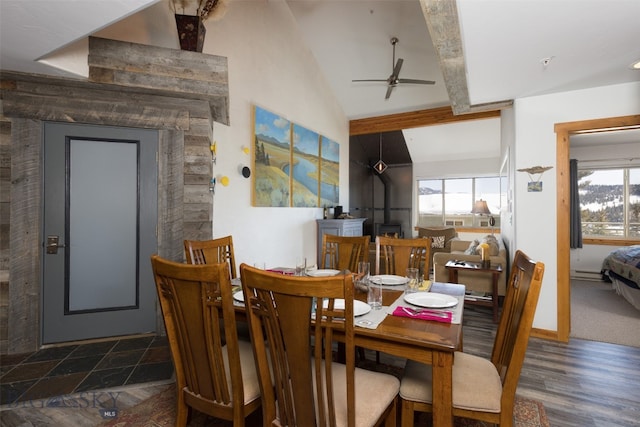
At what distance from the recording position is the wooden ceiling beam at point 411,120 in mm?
5492

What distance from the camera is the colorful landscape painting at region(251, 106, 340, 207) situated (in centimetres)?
403

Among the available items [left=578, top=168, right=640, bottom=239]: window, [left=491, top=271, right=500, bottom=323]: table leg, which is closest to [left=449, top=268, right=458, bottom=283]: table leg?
[left=491, top=271, right=500, bottom=323]: table leg

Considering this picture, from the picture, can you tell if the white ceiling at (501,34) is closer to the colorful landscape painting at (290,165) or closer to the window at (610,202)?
the colorful landscape painting at (290,165)

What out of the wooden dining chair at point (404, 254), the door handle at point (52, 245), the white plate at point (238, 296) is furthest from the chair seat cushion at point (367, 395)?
the door handle at point (52, 245)

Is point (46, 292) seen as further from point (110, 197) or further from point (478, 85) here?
point (478, 85)

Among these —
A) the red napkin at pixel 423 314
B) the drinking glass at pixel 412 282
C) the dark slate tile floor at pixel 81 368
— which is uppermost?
the drinking glass at pixel 412 282

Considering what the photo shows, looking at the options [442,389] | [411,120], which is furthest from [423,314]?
[411,120]

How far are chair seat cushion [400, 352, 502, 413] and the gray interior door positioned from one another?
238 centimetres

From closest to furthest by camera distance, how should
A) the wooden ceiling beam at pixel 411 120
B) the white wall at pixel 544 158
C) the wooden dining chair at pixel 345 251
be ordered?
the wooden dining chair at pixel 345 251 → the white wall at pixel 544 158 → the wooden ceiling beam at pixel 411 120

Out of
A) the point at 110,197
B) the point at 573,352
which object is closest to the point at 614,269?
the point at 573,352

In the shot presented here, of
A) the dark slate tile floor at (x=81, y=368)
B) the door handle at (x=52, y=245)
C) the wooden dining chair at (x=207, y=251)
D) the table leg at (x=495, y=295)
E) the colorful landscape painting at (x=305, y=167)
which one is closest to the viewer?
the dark slate tile floor at (x=81, y=368)

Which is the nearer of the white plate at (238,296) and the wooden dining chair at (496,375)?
the wooden dining chair at (496,375)

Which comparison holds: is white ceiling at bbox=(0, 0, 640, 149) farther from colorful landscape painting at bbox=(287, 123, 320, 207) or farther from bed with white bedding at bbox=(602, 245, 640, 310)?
bed with white bedding at bbox=(602, 245, 640, 310)

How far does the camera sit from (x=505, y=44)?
2205 mm
